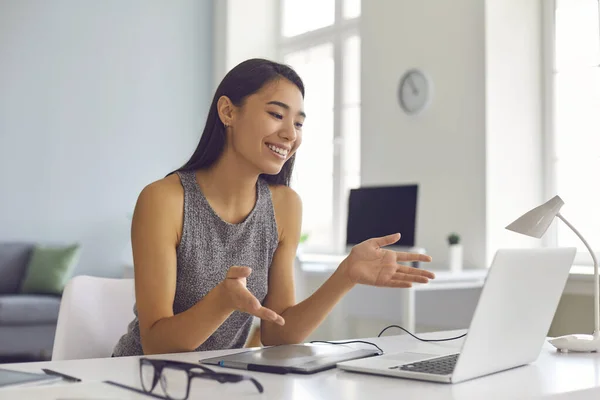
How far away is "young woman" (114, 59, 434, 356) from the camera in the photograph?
154 centimetres

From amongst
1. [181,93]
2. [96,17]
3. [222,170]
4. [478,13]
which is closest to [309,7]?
[181,93]

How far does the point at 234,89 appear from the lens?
5.75ft

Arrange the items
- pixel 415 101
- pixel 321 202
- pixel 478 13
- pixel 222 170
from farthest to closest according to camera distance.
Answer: pixel 321 202 < pixel 415 101 < pixel 478 13 < pixel 222 170

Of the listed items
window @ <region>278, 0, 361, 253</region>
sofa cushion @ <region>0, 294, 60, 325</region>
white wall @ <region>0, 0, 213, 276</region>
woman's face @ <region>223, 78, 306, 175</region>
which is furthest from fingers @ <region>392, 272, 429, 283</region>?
white wall @ <region>0, 0, 213, 276</region>

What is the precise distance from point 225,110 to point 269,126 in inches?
5.4

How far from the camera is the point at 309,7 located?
227 inches

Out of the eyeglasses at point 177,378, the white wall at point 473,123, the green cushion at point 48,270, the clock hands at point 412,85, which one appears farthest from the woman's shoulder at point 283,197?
the green cushion at point 48,270

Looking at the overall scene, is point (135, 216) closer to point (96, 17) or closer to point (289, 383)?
point (289, 383)

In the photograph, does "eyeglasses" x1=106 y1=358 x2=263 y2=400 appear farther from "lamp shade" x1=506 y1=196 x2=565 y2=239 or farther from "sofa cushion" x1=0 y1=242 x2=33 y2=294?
"sofa cushion" x1=0 y1=242 x2=33 y2=294

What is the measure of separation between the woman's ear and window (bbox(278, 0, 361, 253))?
335 cm

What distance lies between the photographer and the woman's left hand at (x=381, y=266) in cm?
140

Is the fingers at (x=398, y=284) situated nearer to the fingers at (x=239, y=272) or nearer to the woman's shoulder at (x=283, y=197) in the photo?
the fingers at (x=239, y=272)

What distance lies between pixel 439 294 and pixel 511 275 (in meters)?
2.95

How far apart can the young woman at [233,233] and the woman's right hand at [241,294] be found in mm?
213
